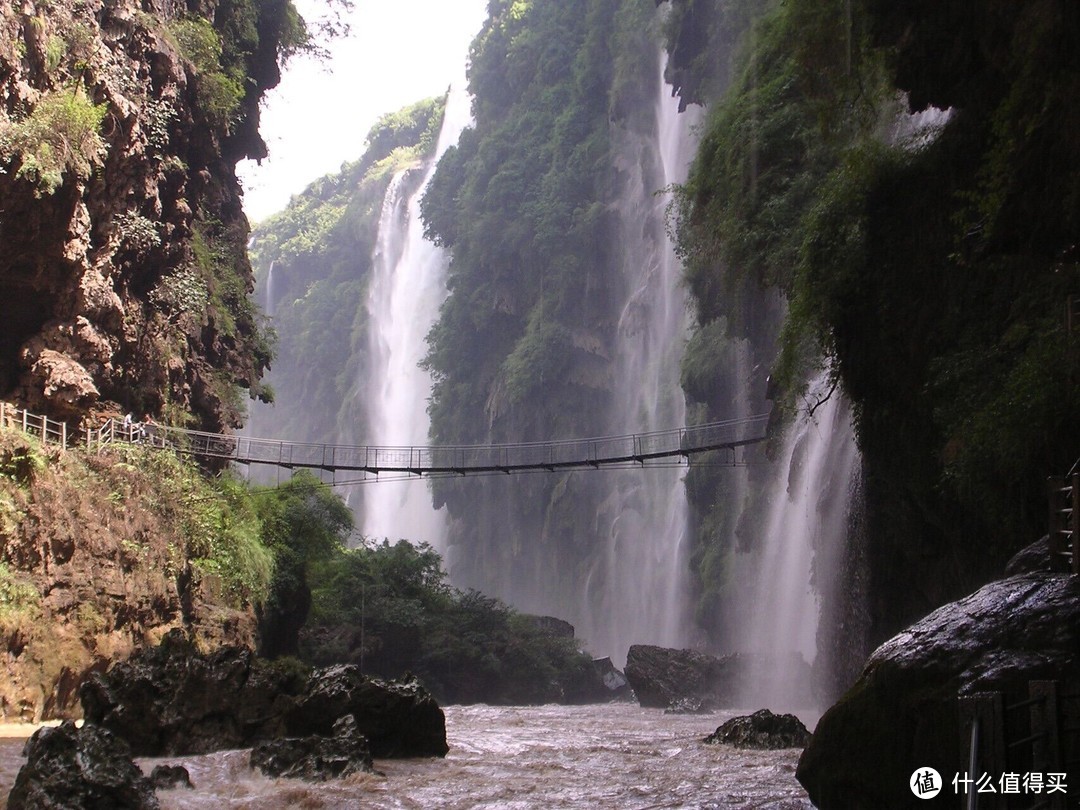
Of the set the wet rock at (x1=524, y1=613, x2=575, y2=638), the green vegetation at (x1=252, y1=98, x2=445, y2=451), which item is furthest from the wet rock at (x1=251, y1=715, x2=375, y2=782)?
the green vegetation at (x1=252, y1=98, x2=445, y2=451)

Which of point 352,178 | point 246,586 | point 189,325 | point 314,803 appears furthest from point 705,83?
point 352,178

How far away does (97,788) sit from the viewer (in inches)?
255

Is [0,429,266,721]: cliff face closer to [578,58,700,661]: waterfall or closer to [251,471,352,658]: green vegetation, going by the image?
[251,471,352,658]: green vegetation

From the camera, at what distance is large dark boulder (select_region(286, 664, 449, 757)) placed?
10.8 meters

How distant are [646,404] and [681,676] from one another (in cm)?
1796

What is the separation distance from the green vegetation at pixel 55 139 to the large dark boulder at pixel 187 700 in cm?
612

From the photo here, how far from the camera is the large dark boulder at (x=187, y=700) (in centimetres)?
1029

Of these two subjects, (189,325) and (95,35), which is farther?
(189,325)

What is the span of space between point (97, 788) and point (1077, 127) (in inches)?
290

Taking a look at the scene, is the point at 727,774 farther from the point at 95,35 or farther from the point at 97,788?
the point at 95,35

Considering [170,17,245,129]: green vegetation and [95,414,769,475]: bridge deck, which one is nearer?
[95,414,769,475]: bridge deck

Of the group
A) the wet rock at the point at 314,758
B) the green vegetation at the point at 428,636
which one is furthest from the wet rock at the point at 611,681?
the wet rock at the point at 314,758

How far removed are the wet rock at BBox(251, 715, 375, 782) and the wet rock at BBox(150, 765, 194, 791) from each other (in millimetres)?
697

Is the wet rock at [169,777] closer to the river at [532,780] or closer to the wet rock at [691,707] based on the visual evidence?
the river at [532,780]
